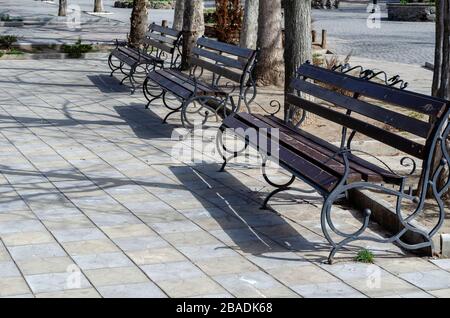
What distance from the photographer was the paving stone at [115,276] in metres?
5.63

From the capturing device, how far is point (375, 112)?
703 centimetres

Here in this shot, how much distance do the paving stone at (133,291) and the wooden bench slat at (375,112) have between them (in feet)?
7.10

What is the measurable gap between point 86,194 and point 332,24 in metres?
26.1

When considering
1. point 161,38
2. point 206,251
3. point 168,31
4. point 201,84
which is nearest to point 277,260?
point 206,251

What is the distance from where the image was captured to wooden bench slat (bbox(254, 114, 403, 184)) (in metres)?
6.38

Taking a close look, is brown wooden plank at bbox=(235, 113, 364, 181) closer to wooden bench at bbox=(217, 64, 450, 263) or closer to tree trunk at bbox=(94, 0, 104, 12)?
wooden bench at bbox=(217, 64, 450, 263)

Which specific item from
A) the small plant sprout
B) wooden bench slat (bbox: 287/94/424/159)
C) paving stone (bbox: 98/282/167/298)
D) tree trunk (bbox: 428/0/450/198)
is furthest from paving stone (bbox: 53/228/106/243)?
tree trunk (bbox: 428/0/450/198)

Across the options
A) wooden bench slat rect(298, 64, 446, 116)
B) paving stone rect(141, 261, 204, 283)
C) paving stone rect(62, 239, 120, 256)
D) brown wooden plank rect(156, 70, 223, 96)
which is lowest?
paving stone rect(62, 239, 120, 256)

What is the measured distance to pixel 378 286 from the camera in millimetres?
5688

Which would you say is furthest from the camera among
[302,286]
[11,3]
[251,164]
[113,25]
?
[11,3]

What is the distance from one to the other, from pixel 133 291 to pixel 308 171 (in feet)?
6.12

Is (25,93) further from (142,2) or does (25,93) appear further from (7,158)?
(142,2)

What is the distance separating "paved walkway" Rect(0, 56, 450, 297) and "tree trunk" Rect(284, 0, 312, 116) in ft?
4.79

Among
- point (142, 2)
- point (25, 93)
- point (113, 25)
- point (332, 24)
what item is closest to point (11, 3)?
point (113, 25)
